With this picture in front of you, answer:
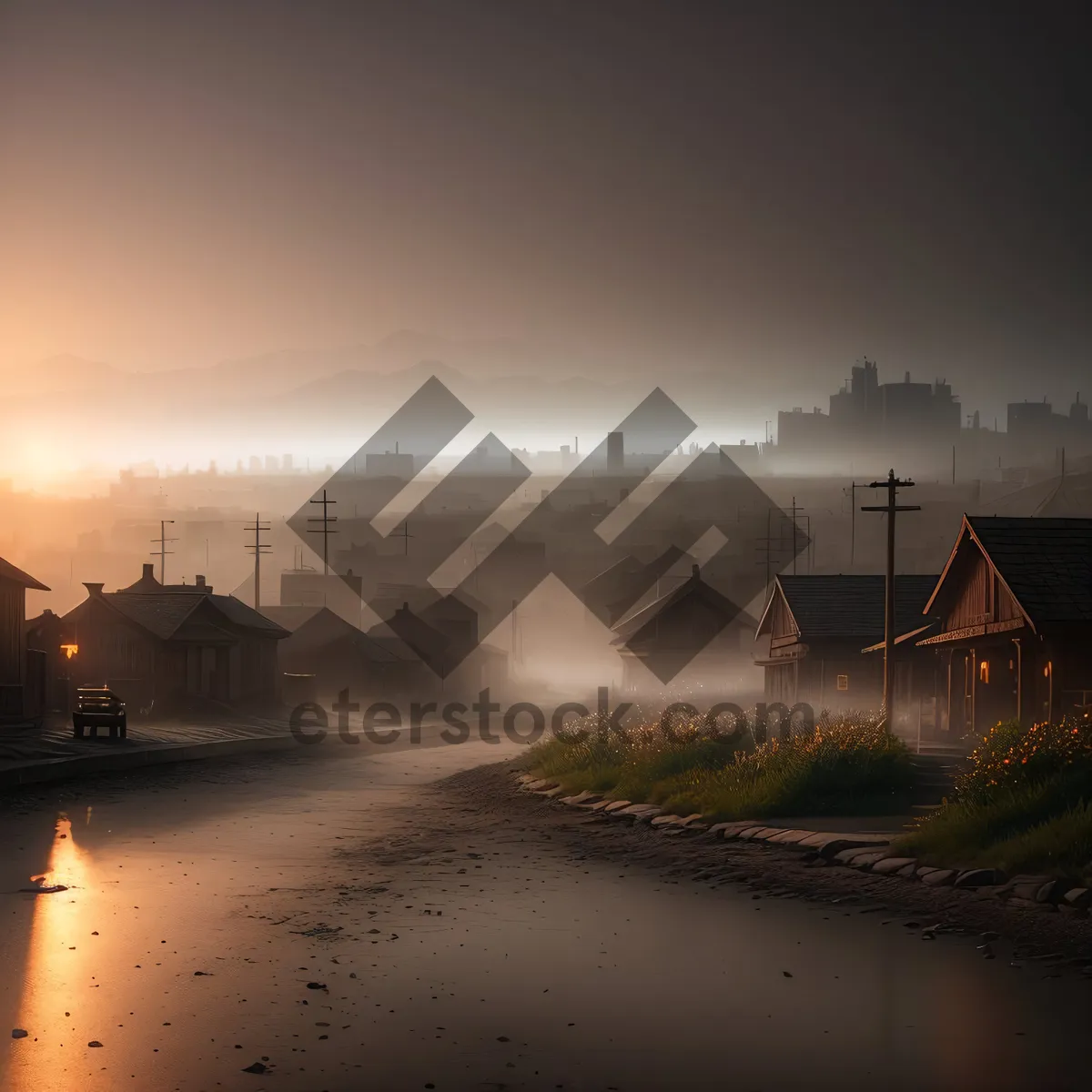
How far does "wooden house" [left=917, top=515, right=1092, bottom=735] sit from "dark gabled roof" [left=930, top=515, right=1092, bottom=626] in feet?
0.08

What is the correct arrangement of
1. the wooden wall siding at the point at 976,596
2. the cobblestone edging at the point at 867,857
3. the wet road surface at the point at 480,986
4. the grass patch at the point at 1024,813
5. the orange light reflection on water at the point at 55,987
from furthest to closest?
1. the wooden wall siding at the point at 976,596
2. the grass patch at the point at 1024,813
3. the cobblestone edging at the point at 867,857
4. the wet road surface at the point at 480,986
5. the orange light reflection on water at the point at 55,987

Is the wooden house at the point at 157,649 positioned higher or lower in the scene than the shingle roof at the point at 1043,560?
lower

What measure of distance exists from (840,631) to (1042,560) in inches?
749

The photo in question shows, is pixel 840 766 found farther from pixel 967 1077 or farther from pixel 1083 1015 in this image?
pixel 967 1077

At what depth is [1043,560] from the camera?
3203cm

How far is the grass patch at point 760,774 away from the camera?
2194cm

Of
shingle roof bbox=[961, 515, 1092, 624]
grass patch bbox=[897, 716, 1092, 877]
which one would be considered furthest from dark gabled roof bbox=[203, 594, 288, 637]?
grass patch bbox=[897, 716, 1092, 877]

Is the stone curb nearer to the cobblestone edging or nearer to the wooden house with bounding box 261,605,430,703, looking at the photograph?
the cobblestone edging

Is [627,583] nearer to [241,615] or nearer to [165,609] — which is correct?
[241,615]

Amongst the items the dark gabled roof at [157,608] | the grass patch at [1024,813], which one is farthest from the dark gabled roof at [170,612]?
the grass patch at [1024,813]

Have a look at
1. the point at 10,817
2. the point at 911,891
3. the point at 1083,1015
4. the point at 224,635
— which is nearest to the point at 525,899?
the point at 911,891

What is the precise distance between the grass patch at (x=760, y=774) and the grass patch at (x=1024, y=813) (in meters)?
2.71

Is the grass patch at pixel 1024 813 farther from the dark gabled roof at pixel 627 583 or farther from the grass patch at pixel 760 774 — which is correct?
the dark gabled roof at pixel 627 583

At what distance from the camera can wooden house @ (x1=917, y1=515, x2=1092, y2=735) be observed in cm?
3036
